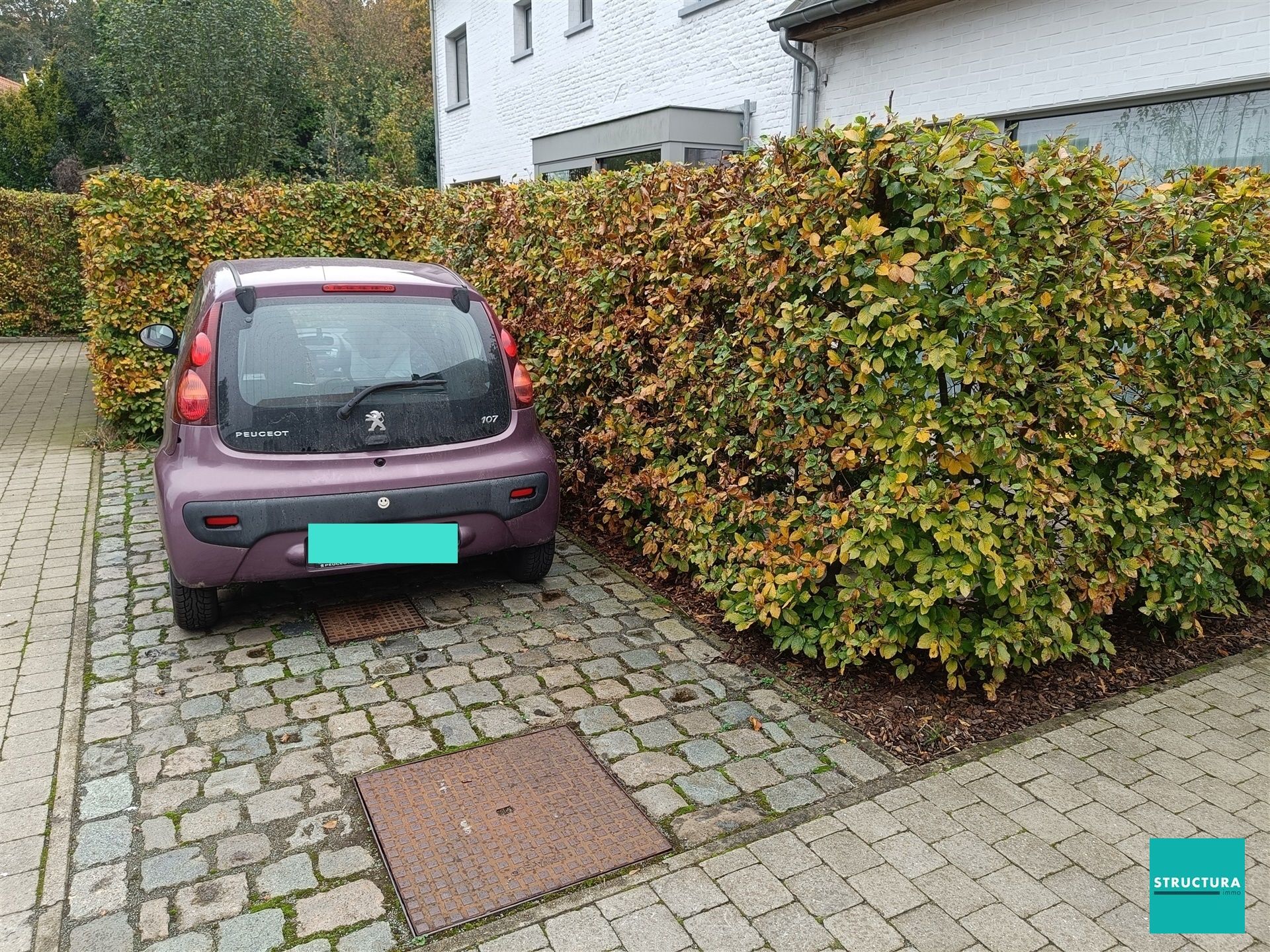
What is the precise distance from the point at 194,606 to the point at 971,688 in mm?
3551

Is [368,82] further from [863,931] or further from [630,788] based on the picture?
[863,931]

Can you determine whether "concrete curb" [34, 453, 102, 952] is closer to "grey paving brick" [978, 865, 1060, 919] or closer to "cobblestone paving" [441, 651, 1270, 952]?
"cobblestone paving" [441, 651, 1270, 952]

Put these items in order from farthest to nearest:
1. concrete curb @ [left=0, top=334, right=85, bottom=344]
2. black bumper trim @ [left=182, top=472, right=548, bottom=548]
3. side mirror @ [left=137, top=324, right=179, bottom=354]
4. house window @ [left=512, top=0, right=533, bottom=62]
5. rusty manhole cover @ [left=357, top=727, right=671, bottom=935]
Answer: house window @ [left=512, top=0, right=533, bottom=62]
concrete curb @ [left=0, top=334, right=85, bottom=344]
side mirror @ [left=137, top=324, right=179, bottom=354]
black bumper trim @ [left=182, top=472, right=548, bottom=548]
rusty manhole cover @ [left=357, top=727, right=671, bottom=935]

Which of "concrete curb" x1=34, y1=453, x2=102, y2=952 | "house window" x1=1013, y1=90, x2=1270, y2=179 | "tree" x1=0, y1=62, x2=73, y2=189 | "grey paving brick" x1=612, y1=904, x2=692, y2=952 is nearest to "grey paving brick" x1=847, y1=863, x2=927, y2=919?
"grey paving brick" x1=612, y1=904, x2=692, y2=952

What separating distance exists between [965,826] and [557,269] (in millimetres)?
3953

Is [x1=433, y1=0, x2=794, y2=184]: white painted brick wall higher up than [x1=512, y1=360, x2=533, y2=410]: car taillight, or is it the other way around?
[x1=433, y1=0, x2=794, y2=184]: white painted brick wall

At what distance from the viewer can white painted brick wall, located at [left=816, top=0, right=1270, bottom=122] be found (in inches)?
248

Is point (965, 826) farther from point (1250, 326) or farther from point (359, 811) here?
point (1250, 326)

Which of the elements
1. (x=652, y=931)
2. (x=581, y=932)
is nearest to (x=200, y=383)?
(x=581, y=932)

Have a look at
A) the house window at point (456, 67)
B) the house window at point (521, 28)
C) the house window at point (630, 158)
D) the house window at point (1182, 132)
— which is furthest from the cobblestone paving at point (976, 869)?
the house window at point (456, 67)

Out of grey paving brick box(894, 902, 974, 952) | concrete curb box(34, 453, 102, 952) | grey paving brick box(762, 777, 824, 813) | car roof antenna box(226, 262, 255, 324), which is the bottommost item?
grey paving brick box(894, 902, 974, 952)

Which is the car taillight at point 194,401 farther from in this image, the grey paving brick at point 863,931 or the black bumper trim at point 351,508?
the grey paving brick at point 863,931

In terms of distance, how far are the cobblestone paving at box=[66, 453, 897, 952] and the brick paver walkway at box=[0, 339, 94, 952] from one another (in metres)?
0.13

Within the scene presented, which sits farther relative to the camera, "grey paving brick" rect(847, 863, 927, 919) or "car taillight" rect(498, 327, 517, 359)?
"car taillight" rect(498, 327, 517, 359)
